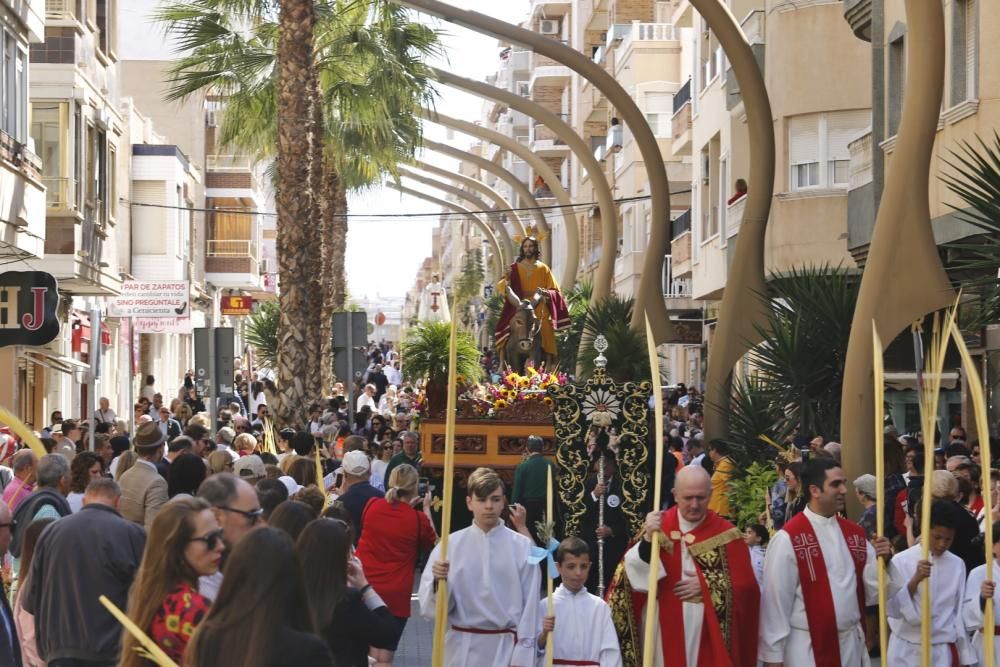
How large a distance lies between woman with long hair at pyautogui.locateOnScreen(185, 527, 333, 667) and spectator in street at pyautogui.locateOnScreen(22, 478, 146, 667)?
287cm

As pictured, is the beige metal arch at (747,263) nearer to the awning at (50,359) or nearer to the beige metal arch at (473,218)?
the awning at (50,359)

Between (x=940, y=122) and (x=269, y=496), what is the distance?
40.1 feet

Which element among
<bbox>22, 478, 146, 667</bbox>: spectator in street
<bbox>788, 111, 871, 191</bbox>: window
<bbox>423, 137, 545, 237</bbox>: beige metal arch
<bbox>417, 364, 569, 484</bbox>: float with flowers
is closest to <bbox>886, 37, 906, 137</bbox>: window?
<bbox>788, 111, 871, 191</bbox>: window

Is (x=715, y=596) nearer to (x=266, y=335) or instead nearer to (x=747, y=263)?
(x=747, y=263)

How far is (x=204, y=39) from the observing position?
31.9m

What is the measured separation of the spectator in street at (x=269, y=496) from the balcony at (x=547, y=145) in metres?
75.0

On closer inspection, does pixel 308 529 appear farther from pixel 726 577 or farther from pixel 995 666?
pixel 995 666

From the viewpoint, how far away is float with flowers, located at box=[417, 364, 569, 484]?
61.9 ft

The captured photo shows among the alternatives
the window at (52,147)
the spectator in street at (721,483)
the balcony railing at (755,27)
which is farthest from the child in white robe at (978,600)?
the window at (52,147)

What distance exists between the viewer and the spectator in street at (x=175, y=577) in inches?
236

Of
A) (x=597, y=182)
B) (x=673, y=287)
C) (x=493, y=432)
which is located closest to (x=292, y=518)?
(x=493, y=432)

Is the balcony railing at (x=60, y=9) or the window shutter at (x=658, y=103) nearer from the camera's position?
the balcony railing at (x=60, y=9)

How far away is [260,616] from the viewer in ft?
16.9

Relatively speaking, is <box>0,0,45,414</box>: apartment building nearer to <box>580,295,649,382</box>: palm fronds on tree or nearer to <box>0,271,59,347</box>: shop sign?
<box>0,271,59,347</box>: shop sign
